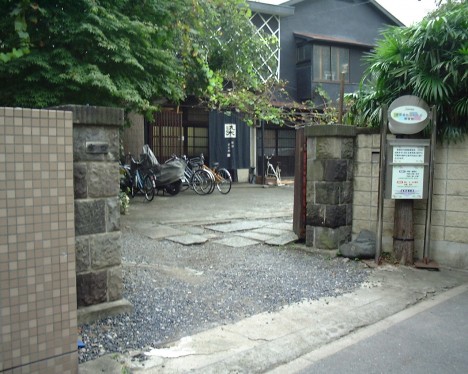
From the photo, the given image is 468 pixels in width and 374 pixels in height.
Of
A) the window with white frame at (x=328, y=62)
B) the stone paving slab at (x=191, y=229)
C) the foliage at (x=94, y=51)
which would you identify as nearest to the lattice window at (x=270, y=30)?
the window with white frame at (x=328, y=62)

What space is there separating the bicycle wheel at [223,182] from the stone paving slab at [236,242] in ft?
24.8

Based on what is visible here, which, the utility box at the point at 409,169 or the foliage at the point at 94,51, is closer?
the utility box at the point at 409,169

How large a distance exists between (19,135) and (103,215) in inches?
49.7

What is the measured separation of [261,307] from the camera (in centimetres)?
472

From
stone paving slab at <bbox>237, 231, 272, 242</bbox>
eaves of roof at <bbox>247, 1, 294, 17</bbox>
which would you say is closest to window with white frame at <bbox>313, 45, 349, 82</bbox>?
eaves of roof at <bbox>247, 1, 294, 17</bbox>

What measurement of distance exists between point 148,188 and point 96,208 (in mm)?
9232

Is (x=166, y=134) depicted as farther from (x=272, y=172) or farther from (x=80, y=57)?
(x=80, y=57)

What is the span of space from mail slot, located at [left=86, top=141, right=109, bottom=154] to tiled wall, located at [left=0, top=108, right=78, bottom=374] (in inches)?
27.7

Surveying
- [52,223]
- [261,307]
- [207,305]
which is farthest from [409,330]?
[52,223]

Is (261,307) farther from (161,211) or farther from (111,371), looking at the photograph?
(161,211)

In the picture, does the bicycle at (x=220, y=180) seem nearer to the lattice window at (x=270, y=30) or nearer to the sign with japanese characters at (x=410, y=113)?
the lattice window at (x=270, y=30)

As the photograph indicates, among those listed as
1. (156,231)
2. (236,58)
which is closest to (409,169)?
(156,231)

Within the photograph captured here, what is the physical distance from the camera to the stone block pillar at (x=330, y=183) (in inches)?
269

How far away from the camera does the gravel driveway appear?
3.96 m
